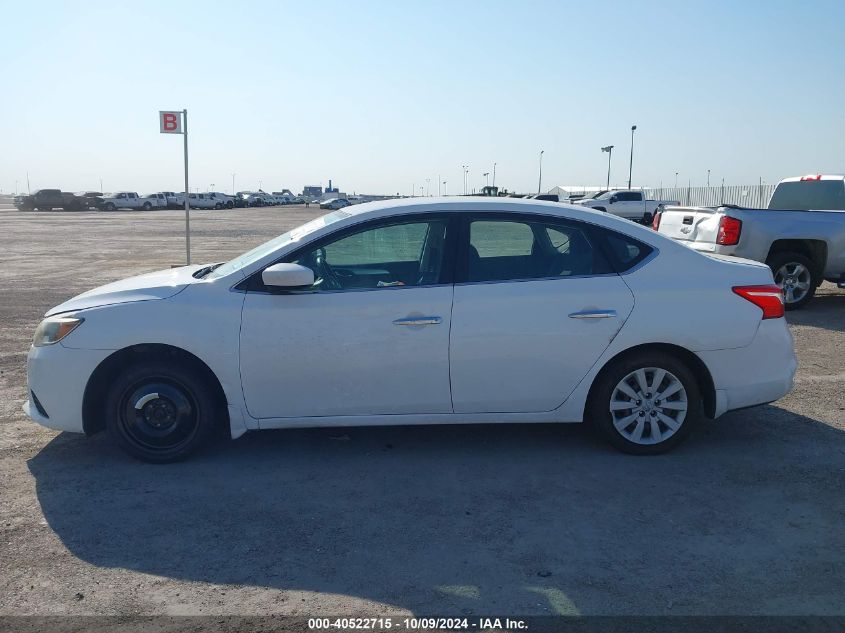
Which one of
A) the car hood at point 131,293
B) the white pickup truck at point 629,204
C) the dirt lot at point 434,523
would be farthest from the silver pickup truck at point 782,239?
the white pickup truck at point 629,204

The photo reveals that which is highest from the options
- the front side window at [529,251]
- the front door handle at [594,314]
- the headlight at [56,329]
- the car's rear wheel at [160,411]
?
the front side window at [529,251]

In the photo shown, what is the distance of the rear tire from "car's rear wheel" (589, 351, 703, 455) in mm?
6773

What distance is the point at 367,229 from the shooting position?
5273 mm

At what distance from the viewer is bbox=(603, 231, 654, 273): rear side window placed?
210 inches

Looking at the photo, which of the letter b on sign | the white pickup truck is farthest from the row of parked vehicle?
the letter b on sign

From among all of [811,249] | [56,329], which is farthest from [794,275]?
[56,329]

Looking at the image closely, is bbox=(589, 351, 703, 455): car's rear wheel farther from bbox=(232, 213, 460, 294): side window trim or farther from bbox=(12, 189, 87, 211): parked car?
bbox=(12, 189, 87, 211): parked car

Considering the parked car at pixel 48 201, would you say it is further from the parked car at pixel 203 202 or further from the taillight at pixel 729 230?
the taillight at pixel 729 230

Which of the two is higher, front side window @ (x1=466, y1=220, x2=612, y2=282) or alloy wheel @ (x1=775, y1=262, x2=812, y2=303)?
front side window @ (x1=466, y1=220, x2=612, y2=282)

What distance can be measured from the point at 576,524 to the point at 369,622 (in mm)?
1438

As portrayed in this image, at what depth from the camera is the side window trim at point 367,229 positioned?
5.11 m

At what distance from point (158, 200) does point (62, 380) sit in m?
78.7

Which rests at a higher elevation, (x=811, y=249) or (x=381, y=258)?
(x=381, y=258)

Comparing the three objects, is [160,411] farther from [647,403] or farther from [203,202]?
[203,202]
